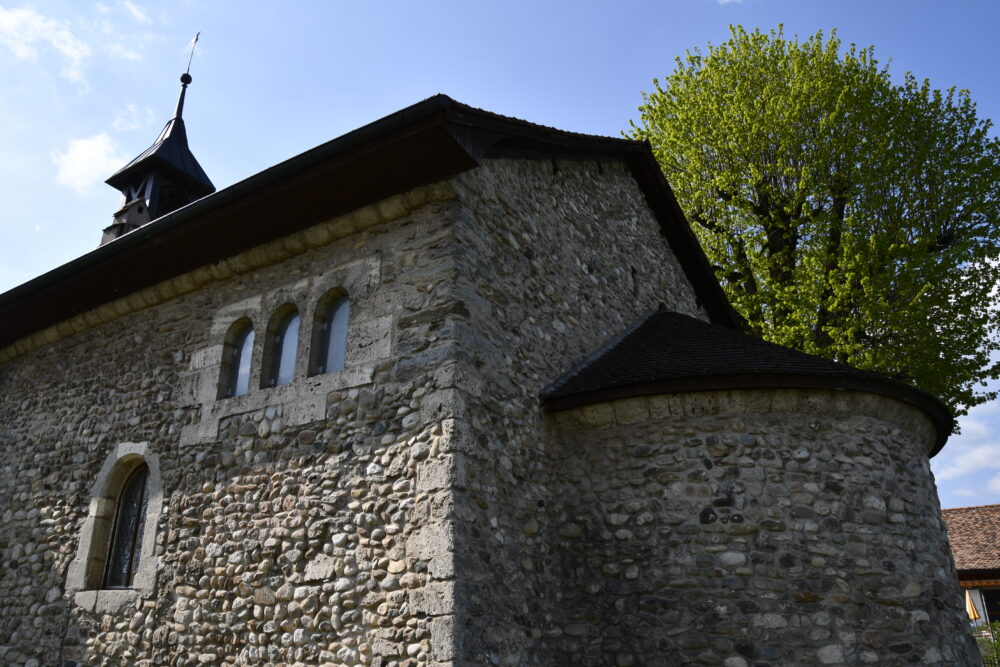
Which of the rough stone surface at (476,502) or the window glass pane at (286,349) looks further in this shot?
the window glass pane at (286,349)

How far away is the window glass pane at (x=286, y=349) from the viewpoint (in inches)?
264

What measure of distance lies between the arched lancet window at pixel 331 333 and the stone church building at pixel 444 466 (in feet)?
0.12

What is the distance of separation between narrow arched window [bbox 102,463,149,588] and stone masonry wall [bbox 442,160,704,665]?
373cm

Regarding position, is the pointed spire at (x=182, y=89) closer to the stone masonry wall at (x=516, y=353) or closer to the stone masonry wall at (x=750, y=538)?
the stone masonry wall at (x=516, y=353)

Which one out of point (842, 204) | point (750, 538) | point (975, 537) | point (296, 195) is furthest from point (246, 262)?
point (975, 537)

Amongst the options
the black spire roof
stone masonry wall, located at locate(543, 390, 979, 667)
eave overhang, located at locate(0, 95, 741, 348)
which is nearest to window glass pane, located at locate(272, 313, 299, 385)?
eave overhang, located at locate(0, 95, 741, 348)

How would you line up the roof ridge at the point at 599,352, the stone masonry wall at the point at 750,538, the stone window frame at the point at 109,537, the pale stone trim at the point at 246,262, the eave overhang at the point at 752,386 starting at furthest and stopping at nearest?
the roof ridge at the point at 599,352 < the stone window frame at the point at 109,537 < the pale stone trim at the point at 246,262 < the eave overhang at the point at 752,386 < the stone masonry wall at the point at 750,538

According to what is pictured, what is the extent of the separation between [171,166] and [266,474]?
10029 mm

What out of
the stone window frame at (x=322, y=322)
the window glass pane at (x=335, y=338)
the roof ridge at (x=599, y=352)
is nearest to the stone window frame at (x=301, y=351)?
the stone window frame at (x=322, y=322)

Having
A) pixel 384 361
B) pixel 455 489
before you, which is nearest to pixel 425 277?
pixel 384 361

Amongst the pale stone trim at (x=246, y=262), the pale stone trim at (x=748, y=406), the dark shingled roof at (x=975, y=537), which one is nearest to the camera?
the pale stone trim at (x=748, y=406)

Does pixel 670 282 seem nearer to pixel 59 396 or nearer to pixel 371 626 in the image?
pixel 371 626

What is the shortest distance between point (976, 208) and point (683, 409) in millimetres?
8466

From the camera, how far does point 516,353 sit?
632cm
